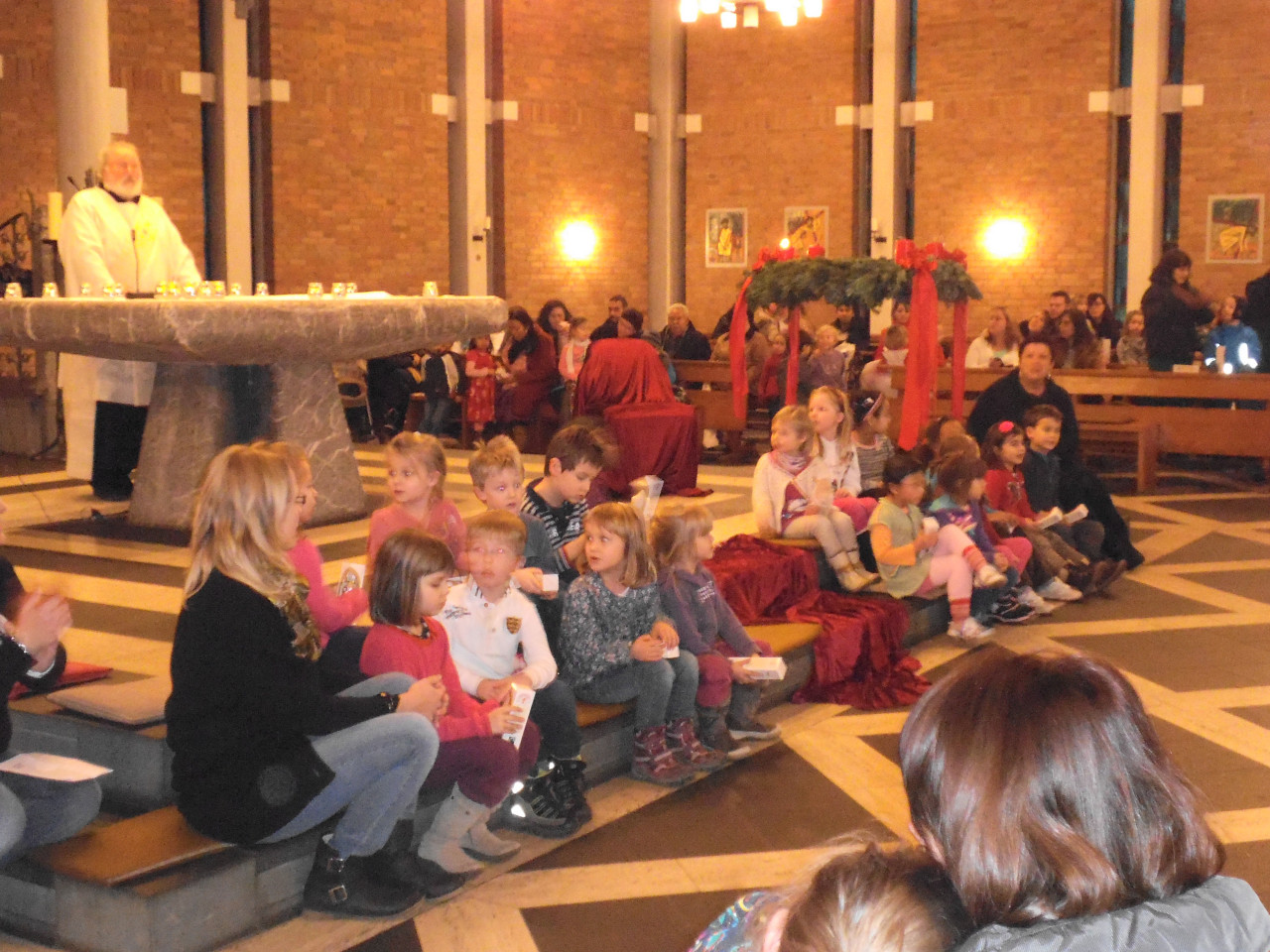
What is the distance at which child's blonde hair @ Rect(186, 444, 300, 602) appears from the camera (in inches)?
129

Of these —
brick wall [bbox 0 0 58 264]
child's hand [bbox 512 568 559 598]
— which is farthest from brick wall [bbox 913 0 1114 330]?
child's hand [bbox 512 568 559 598]

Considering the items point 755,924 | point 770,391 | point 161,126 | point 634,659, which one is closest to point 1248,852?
point 634,659

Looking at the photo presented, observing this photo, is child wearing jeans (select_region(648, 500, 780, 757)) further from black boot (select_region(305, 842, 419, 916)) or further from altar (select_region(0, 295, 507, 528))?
altar (select_region(0, 295, 507, 528))

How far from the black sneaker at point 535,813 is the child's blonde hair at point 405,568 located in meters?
0.68

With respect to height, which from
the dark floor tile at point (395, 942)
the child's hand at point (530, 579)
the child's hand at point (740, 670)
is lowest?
the dark floor tile at point (395, 942)

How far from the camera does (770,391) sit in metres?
12.5

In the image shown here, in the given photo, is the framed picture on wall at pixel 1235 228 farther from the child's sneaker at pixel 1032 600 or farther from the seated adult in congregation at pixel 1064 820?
the seated adult in congregation at pixel 1064 820

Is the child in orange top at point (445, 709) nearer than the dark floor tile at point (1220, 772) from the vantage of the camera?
Yes

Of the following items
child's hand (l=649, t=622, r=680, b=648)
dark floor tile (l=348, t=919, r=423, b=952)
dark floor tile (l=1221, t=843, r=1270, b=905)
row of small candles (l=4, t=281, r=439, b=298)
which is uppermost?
row of small candles (l=4, t=281, r=439, b=298)

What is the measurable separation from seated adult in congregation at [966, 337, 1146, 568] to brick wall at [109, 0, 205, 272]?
9746 mm

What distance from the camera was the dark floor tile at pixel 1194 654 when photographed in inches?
233

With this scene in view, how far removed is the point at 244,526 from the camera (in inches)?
129

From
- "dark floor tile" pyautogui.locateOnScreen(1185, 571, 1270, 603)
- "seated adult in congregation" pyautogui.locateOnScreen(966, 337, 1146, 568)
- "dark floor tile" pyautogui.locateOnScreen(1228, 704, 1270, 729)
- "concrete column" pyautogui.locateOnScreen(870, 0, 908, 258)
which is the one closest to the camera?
"dark floor tile" pyautogui.locateOnScreen(1228, 704, 1270, 729)

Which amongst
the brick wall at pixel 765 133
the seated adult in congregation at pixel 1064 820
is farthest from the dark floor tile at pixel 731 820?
the brick wall at pixel 765 133
